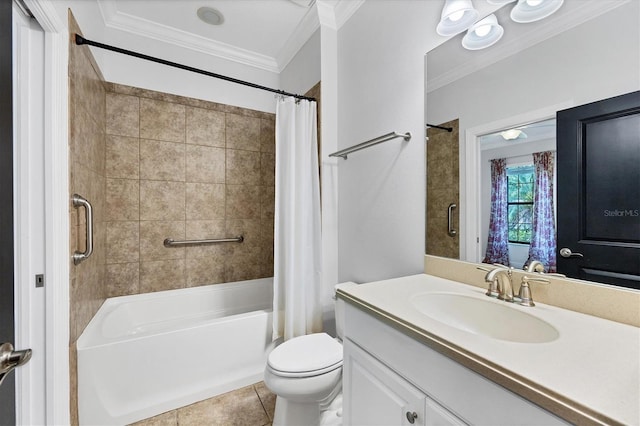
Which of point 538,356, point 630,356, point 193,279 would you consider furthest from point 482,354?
point 193,279

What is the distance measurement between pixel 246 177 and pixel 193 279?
3.55 feet

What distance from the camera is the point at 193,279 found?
243 centimetres

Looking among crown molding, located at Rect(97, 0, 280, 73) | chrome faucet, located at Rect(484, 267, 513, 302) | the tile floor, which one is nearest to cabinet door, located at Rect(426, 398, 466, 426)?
chrome faucet, located at Rect(484, 267, 513, 302)

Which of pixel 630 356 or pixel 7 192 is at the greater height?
pixel 7 192

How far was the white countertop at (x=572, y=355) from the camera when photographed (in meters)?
0.43

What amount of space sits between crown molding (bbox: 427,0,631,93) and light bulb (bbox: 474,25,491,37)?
81 millimetres

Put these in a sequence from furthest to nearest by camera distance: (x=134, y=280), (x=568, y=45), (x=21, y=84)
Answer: (x=134, y=280)
(x=21, y=84)
(x=568, y=45)

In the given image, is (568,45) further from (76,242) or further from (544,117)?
(76,242)

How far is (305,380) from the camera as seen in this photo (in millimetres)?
1235

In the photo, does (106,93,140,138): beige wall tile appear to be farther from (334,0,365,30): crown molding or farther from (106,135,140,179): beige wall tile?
(334,0,365,30): crown molding

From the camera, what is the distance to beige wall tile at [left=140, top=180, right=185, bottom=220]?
225 cm

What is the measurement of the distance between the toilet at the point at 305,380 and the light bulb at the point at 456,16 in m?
1.69

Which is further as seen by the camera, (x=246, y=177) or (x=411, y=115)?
(x=246, y=177)

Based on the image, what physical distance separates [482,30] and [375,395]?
1484 mm
